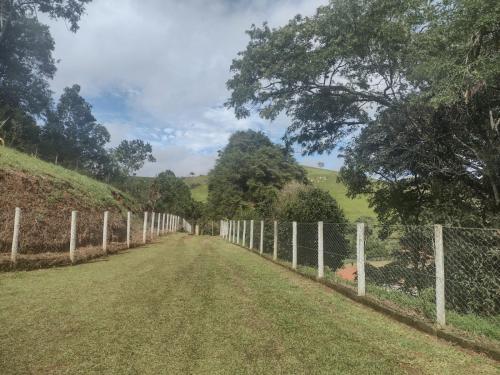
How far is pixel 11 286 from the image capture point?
794 centimetres

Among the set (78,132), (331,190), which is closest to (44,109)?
(78,132)

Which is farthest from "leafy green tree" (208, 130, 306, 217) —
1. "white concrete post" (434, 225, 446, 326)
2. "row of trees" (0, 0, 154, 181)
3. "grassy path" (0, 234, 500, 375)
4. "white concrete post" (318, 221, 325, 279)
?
"white concrete post" (434, 225, 446, 326)

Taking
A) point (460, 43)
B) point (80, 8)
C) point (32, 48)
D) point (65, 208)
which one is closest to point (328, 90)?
point (460, 43)

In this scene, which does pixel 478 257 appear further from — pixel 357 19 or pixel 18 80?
pixel 18 80

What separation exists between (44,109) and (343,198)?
50.9 metres

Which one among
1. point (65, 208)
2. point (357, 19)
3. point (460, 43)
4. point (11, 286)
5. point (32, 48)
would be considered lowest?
point (11, 286)

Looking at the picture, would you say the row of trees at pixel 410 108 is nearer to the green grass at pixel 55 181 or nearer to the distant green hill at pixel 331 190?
the green grass at pixel 55 181

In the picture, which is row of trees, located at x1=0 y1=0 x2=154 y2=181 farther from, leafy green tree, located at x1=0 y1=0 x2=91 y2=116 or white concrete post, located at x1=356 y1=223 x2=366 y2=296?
white concrete post, located at x1=356 y1=223 x2=366 y2=296

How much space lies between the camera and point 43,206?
48.6 feet

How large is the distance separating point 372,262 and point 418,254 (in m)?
1.43

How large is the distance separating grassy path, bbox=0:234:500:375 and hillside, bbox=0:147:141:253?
411 cm

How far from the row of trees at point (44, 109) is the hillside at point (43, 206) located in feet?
30.1

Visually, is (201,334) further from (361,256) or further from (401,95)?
(401,95)

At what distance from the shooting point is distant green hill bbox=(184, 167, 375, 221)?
6341cm
